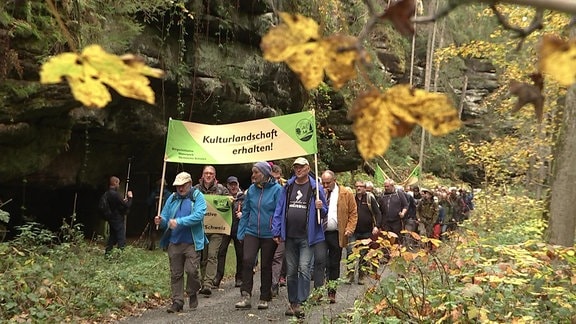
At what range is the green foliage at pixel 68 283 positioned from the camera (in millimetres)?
6207

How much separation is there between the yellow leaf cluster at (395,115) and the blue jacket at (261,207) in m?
5.53

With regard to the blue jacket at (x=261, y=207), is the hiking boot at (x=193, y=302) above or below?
below

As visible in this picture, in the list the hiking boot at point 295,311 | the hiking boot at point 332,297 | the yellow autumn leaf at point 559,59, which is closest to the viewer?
the yellow autumn leaf at point 559,59

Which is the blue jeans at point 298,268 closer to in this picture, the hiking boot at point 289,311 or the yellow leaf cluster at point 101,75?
the hiking boot at point 289,311

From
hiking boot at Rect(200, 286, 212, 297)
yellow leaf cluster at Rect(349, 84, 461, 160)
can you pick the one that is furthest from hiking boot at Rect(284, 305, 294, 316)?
yellow leaf cluster at Rect(349, 84, 461, 160)

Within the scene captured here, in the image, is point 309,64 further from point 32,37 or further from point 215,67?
point 215,67

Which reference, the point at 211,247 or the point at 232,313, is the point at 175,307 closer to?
the point at 232,313

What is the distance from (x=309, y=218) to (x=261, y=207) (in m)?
0.74

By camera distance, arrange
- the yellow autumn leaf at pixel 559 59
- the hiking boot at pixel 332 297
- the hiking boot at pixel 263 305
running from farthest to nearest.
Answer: the hiking boot at pixel 263 305
the hiking boot at pixel 332 297
the yellow autumn leaf at pixel 559 59

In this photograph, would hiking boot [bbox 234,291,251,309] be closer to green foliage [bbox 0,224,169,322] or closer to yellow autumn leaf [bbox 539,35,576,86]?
green foliage [bbox 0,224,169,322]

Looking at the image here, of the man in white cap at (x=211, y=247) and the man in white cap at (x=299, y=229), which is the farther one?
the man in white cap at (x=211, y=247)

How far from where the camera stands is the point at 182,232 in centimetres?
678

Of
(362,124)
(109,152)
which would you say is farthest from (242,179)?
(362,124)

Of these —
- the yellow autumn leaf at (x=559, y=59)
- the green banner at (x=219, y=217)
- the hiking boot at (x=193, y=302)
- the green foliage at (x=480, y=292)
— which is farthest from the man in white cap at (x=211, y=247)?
the yellow autumn leaf at (x=559, y=59)
